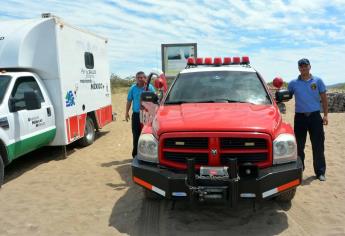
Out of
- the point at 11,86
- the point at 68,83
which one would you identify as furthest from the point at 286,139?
the point at 68,83

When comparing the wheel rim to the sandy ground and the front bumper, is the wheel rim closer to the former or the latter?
the sandy ground

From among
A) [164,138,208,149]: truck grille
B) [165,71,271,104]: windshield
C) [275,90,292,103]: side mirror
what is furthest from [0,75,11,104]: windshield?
[275,90,292,103]: side mirror

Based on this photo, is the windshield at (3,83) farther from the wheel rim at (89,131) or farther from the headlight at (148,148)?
the headlight at (148,148)

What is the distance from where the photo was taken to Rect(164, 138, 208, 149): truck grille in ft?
14.9

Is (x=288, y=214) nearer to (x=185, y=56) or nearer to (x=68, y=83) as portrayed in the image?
(x=68, y=83)

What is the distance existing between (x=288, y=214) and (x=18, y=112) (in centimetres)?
486

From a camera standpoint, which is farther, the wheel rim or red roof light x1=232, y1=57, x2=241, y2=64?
the wheel rim

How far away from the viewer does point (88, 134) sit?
35.4 feet

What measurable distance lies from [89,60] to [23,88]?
9.59ft

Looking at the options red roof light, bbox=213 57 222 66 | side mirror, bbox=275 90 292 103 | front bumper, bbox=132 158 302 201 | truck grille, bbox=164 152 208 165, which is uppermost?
red roof light, bbox=213 57 222 66

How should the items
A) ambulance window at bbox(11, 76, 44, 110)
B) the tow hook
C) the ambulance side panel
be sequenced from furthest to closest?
the ambulance side panel, ambulance window at bbox(11, 76, 44, 110), the tow hook

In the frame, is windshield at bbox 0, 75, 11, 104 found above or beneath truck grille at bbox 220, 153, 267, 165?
above

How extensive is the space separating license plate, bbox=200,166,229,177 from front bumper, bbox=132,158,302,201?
0.07m

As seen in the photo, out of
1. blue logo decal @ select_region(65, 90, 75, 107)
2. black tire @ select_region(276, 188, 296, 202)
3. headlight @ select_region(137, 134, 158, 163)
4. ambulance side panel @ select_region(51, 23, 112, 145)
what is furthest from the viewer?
blue logo decal @ select_region(65, 90, 75, 107)
